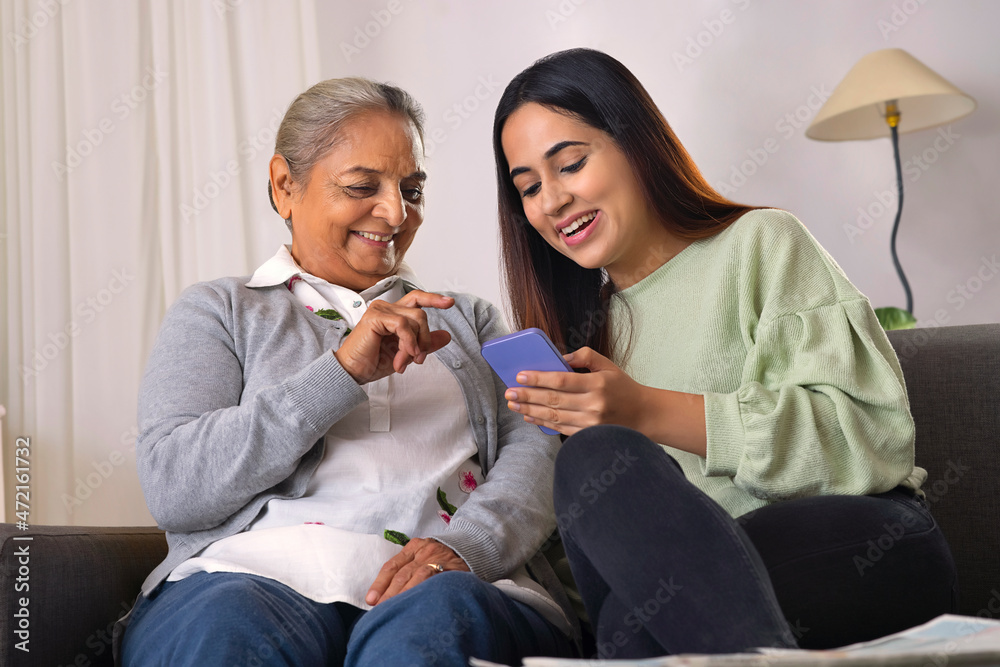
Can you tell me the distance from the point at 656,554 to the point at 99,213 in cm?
185

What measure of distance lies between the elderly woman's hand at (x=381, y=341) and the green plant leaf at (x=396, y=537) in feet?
0.67

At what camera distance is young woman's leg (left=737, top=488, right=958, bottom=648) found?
898mm

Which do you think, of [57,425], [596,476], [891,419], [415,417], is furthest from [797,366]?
[57,425]

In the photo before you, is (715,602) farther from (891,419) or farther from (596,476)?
(891,419)

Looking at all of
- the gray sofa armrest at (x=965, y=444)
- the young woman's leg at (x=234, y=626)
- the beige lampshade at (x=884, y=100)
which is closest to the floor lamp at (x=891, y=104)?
the beige lampshade at (x=884, y=100)

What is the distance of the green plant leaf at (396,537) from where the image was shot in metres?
1.15

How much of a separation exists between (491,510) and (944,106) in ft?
7.42

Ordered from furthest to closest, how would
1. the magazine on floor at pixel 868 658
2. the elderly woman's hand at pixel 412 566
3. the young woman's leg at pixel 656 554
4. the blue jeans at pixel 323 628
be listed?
the elderly woman's hand at pixel 412 566 → the blue jeans at pixel 323 628 → the young woman's leg at pixel 656 554 → the magazine on floor at pixel 868 658

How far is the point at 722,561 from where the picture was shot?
31.0 inches

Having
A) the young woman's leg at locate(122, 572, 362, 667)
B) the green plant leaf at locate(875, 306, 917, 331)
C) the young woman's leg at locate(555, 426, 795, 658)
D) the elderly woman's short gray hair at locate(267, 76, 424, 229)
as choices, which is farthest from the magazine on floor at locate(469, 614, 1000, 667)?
the green plant leaf at locate(875, 306, 917, 331)

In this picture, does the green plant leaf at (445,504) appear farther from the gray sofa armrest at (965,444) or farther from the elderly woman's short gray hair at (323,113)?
the gray sofa armrest at (965,444)

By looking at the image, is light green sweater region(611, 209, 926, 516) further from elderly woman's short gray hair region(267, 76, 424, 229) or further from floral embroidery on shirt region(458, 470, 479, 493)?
elderly woman's short gray hair region(267, 76, 424, 229)

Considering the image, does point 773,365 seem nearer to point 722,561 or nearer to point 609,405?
point 609,405

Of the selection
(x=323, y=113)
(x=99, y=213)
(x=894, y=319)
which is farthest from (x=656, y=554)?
(x=99, y=213)
